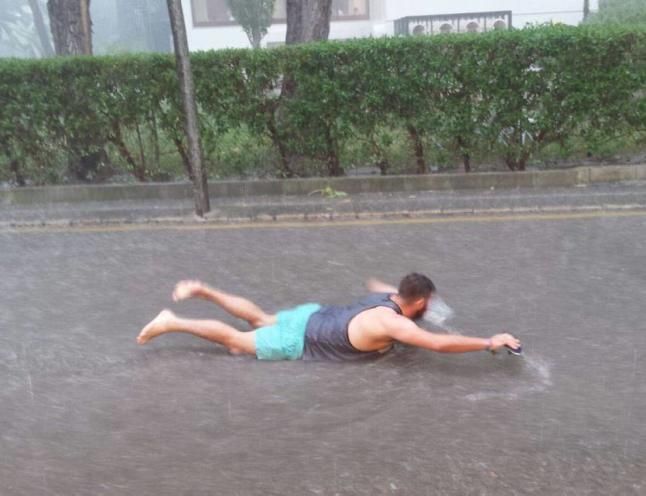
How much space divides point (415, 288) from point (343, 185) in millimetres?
5103

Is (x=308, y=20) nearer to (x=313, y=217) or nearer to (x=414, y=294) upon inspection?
(x=313, y=217)

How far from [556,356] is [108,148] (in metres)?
7.17

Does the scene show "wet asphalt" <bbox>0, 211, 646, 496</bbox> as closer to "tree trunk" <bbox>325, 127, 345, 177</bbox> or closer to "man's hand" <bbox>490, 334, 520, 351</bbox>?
"man's hand" <bbox>490, 334, 520, 351</bbox>

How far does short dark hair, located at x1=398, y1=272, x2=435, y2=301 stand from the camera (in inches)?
174

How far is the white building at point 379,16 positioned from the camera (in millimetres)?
38406

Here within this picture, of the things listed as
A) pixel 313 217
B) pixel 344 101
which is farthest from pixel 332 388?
pixel 344 101

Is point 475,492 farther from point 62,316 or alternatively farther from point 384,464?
point 62,316

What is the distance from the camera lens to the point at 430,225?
7.65 metres

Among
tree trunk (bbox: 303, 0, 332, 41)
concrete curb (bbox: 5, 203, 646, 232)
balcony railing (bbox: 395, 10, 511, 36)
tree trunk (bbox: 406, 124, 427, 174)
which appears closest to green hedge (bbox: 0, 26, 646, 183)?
tree trunk (bbox: 406, 124, 427, 174)

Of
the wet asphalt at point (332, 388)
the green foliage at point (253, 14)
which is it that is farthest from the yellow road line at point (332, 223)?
the green foliage at point (253, 14)

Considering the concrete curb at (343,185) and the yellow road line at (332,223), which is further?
the concrete curb at (343,185)

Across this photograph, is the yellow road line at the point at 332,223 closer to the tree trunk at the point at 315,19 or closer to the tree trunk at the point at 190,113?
the tree trunk at the point at 190,113

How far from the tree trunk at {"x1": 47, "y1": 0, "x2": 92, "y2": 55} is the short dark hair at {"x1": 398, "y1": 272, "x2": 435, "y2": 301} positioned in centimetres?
891

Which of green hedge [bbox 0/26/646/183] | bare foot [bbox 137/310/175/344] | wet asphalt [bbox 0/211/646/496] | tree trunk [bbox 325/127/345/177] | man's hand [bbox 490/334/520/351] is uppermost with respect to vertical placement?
green hedge [bbox 0/26/646/183]
